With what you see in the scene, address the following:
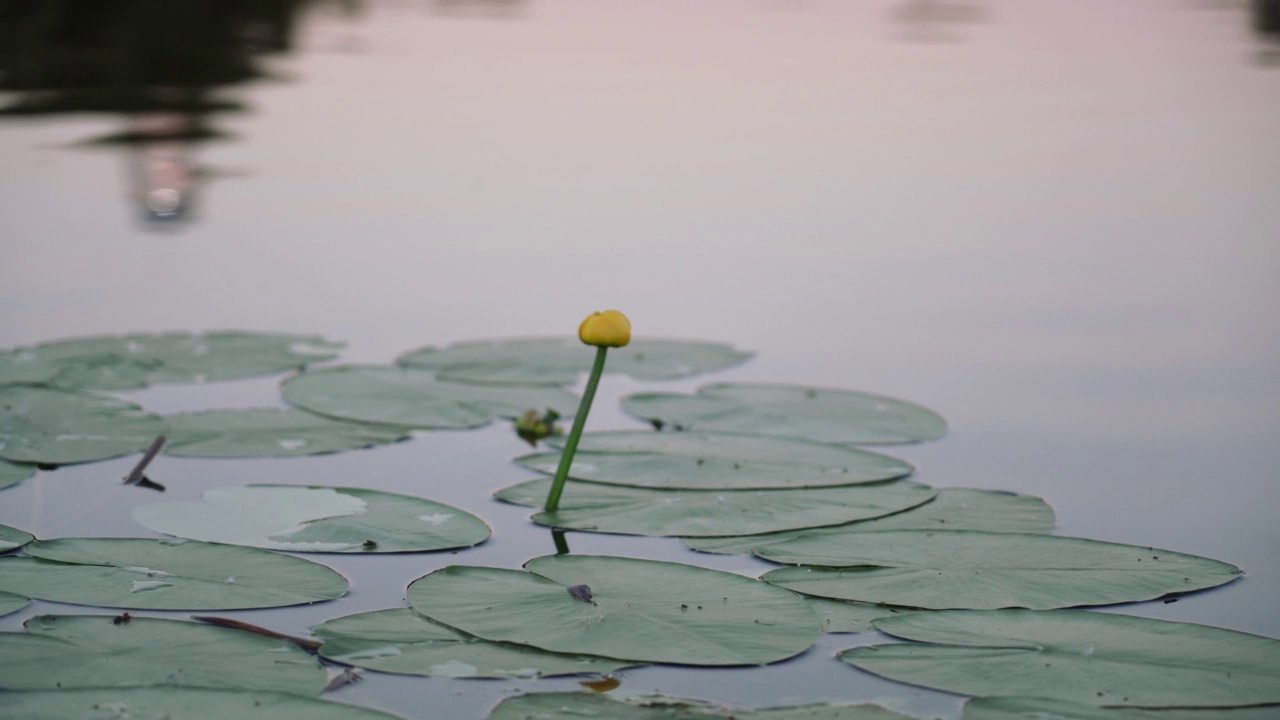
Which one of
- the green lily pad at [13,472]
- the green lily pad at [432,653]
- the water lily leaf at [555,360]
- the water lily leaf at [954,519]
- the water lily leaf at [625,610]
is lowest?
the green lily pad at [13,472]

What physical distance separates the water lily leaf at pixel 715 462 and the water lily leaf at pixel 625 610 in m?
0.44

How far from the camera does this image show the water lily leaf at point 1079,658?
1.47 meters

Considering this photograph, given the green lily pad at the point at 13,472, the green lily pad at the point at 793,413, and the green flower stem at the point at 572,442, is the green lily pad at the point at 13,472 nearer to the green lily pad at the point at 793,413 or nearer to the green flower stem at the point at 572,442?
the green flower stem at the point at 572,442

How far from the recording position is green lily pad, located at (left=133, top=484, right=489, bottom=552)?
6.40 feet

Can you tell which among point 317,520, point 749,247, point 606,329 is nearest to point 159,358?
point 317,520

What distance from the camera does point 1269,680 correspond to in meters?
1.50

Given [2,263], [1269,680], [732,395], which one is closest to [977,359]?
[732,395]

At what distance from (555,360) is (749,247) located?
56.7 inches

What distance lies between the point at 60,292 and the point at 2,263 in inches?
16.7

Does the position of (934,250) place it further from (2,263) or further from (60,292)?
(2,263)

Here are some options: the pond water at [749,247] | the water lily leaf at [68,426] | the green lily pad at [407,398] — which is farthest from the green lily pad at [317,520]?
the green lily pad at [407,398]

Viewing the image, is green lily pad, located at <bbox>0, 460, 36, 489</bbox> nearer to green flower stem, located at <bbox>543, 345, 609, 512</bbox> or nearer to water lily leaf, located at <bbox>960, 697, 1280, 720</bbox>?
green flower stem, located at <bbox>543, 345, 609, 512</bbox>

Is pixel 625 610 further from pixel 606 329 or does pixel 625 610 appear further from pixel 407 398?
pixel 407 398

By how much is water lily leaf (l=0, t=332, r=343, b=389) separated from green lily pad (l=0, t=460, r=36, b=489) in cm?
52
